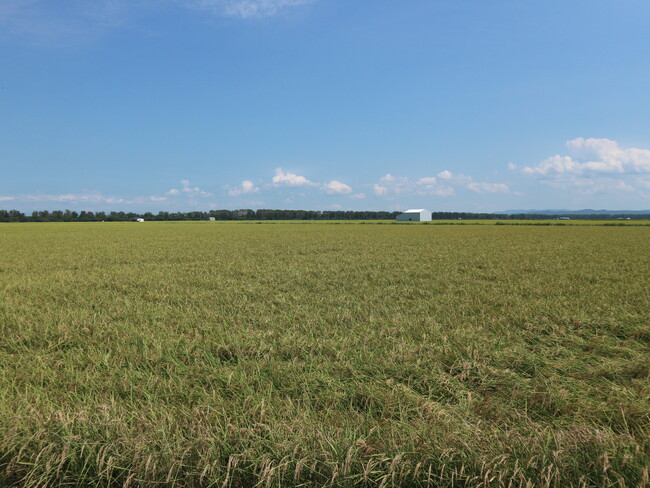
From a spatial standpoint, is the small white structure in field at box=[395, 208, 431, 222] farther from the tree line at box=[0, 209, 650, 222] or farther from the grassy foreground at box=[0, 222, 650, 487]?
the grassy foreground at box=[0, 222, 650, 487]

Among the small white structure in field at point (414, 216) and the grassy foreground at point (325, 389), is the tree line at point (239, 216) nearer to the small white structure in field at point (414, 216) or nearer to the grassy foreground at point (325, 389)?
the small white structure in field at point (414, 216)

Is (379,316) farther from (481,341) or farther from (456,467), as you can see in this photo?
(456,467)

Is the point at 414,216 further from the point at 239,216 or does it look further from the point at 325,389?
the point at 325,389

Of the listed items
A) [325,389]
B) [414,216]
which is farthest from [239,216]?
[325,389]

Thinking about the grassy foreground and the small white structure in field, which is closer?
the grassy foreground

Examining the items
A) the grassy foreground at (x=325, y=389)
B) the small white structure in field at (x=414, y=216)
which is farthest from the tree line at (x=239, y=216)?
the grassy foreground at (x=325, y=389)

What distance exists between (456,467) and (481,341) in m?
3.09

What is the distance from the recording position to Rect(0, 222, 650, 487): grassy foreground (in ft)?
7.63

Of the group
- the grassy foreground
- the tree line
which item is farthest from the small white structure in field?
the grassy foreground

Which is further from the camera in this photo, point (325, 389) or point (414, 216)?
point (414, 216)

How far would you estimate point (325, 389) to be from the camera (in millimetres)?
3559

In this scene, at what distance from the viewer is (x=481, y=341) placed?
198 inches

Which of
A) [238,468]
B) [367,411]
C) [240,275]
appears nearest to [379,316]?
[367,411]

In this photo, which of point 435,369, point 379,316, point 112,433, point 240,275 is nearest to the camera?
point 112,433
